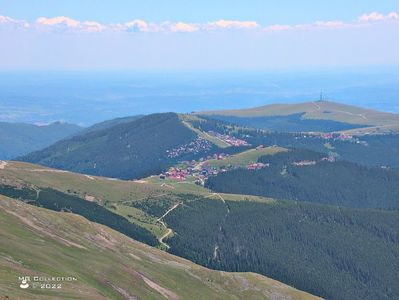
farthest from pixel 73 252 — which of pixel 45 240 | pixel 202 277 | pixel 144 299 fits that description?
pixel 202 277

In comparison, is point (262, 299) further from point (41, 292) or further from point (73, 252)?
point (41, 292)

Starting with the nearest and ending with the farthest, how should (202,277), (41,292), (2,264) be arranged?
(41,292)
(2,264)
(202,277)

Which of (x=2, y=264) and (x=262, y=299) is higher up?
(x=2, y=264)

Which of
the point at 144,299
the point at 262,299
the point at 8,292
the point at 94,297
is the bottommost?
the point at 262,299

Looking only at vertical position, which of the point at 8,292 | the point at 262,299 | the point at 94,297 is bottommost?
the point at 262,299

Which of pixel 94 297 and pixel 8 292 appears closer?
pixel 8 292

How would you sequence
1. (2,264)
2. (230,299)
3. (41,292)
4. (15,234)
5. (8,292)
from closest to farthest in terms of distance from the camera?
(8,292)
(41,292)
(2,264)
(15,234)
(230,299)

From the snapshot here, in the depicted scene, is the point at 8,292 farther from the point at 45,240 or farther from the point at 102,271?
the point at 45,240

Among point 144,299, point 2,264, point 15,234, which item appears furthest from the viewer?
point 15,234

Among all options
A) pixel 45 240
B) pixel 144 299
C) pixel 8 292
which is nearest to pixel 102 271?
pixel 144 299
